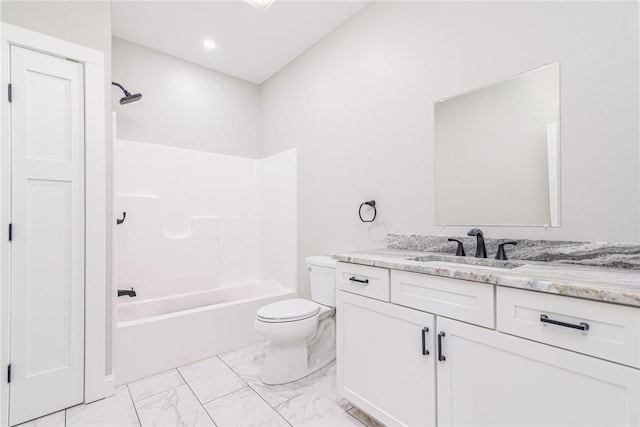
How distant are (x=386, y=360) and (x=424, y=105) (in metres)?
1.52

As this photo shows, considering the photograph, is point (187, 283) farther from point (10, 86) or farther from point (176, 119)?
point (10, 86)

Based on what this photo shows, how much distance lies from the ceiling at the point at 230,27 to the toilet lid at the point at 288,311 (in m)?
2.24

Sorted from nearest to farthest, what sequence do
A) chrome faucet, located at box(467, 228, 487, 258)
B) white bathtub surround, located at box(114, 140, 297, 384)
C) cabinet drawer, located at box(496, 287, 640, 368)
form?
cabinet drawer, located at box(496, 287, 640, 368) < chrome faucet, located at box(467, 228, 487, 258) < white bathtub surround, located at box(114, 140, 297, 384)

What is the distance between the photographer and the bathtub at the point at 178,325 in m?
2.03

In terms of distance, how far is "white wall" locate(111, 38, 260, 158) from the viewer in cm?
262

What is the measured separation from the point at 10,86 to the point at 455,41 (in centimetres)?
255

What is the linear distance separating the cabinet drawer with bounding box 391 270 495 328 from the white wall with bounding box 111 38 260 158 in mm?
2550

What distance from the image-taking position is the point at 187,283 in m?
2.88

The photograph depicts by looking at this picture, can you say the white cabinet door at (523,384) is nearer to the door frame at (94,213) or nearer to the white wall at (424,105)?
the white wall at (424,105)

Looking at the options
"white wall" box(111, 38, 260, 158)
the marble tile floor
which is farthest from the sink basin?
"white wall" box(111, 38, 260, 158)

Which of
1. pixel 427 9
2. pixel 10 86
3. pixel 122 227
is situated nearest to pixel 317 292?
pixel 122 227

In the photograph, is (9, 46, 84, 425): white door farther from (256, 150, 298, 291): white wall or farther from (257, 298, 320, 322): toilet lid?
(256, 150, 298, 291): white wall

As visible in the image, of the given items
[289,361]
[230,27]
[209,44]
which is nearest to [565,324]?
[289,361]

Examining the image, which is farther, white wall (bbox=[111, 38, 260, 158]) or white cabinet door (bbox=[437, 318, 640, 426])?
white wall (bbox=[111, 38, 260, 158])
